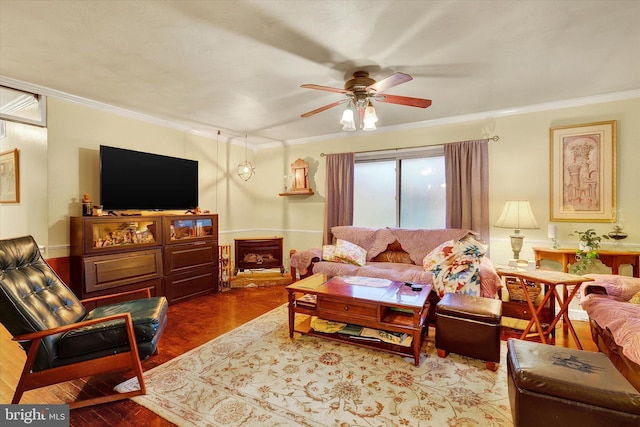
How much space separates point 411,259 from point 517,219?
1.34 m

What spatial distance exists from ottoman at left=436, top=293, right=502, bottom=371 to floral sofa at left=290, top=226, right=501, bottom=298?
0.56 metres

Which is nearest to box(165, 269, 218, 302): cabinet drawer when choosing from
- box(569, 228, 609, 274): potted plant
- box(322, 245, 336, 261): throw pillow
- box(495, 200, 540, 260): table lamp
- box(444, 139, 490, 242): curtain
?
box(322, 245, 336, 261): throw pillow

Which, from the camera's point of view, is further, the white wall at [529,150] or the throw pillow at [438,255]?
the throw pillow at [438,255]

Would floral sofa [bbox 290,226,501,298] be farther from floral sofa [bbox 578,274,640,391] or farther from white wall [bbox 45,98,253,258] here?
white wall [bbox 45,98,253,258]

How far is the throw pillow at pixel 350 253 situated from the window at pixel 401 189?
856mm

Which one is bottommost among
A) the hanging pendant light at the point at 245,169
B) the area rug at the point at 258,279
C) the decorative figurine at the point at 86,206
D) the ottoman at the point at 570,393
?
the area rug at the point at 258,279

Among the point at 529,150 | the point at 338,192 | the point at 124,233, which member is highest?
the point at 529,150

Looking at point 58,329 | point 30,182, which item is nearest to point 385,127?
point 58,329

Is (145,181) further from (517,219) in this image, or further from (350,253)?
(517,219)

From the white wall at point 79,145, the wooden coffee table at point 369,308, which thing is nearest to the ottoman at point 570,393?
the wooden coffee table at point 369,308

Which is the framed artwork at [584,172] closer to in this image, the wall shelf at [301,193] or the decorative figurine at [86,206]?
the wall shelf at [301,193]

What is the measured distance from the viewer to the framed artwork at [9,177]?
346 centimetres

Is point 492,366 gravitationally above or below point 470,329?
below

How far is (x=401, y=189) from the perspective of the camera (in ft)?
15.3
